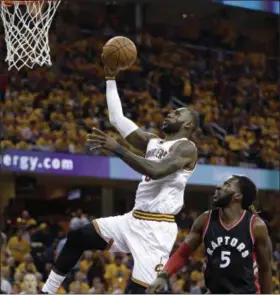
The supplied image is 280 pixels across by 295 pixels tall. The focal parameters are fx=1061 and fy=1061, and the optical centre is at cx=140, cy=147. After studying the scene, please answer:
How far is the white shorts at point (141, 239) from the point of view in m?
9.72

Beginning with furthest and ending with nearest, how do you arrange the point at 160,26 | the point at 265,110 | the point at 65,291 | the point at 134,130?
the point at 160,26 < the point at 265,110 < the point at 65,291 < the point at 134,130

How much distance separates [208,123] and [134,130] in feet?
46.2

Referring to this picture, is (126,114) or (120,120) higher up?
(120,120)

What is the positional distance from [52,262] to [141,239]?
337 inches

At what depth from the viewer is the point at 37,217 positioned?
79.5 feet

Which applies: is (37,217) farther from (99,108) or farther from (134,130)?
(134,130)

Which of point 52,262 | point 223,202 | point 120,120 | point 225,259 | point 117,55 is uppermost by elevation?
point 117,55

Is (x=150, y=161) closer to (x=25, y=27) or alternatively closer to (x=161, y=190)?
(x=161, y=190)

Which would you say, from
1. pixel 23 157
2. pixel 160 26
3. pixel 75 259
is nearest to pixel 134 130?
pixel 75 259

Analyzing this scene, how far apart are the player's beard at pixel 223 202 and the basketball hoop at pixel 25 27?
6.56 m

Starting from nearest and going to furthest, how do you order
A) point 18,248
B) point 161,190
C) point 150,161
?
point 150,161, point 161,190, point 18,248

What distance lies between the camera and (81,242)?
9.77 metres

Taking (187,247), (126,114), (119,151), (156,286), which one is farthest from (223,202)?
(126,114)

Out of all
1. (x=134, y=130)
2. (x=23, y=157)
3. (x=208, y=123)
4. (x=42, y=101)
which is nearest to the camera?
(x=134, y=130)
